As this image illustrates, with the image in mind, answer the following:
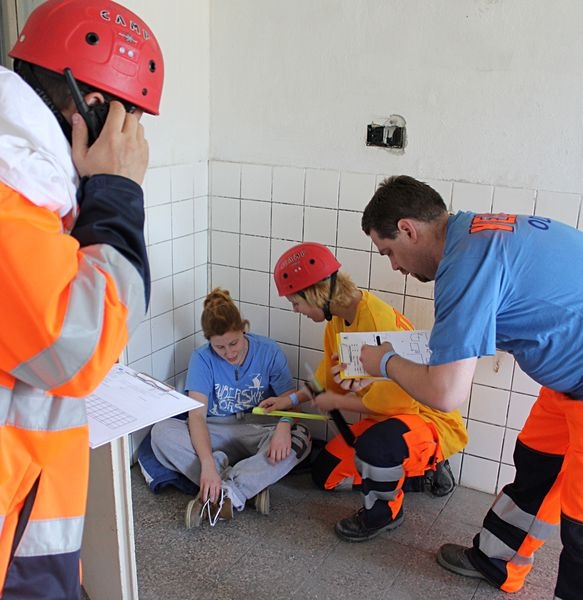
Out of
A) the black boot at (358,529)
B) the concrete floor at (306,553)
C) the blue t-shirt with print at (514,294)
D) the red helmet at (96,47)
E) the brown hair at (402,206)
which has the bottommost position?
the concrete floor at (306,553)

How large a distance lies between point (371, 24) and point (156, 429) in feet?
5.83

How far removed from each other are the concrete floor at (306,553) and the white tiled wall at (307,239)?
0.36 metres

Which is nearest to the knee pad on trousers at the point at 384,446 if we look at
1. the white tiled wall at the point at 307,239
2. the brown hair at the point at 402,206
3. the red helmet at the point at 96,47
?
the white tiled wall at the point at 307,239

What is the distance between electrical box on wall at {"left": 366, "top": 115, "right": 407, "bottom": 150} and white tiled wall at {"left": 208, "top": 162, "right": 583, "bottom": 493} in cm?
13

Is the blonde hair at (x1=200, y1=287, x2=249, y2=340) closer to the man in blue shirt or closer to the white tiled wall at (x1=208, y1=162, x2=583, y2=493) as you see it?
the white tiled wall at (x1=208, y1=162, x2=583, y2=493)

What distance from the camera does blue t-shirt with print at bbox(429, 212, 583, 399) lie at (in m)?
1.51

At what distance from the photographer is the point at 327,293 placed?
2352 mm

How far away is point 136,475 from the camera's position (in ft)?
8.92

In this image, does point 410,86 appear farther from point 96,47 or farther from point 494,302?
point 96,47

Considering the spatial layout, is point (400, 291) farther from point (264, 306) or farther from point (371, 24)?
point (371, 24)

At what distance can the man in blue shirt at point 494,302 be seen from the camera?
1515mm

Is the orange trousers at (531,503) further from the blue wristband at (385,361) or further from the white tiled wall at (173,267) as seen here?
the white tiled wall at (173,267)

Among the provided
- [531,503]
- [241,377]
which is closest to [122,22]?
[531,503]

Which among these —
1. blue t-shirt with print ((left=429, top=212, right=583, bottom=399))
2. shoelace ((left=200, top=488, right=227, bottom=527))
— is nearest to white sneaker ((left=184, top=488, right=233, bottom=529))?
shoelace ((left=200, top=488, right=227, bottom=527))
